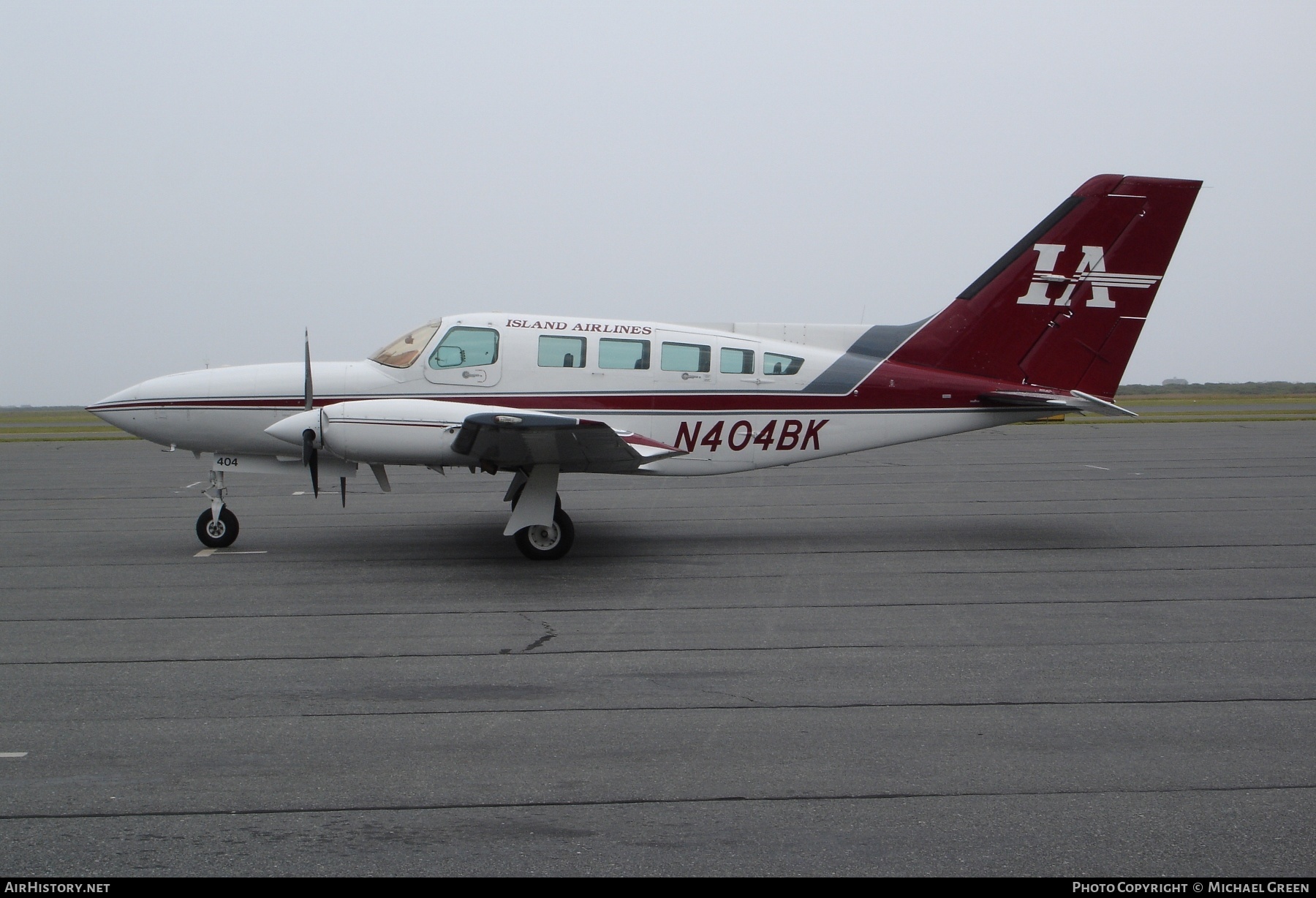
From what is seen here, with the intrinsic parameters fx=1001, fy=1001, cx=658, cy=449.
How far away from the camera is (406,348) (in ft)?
38.3

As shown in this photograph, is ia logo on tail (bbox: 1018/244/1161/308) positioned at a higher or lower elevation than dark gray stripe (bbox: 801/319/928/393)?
higher


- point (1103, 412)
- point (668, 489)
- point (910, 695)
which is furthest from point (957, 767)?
point (668, 489)

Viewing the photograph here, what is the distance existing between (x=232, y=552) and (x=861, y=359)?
25.6ft

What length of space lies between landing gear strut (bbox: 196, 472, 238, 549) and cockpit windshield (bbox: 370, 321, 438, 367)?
239 centimetres

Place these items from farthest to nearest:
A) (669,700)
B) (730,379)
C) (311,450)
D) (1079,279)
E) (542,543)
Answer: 1. (1079,279)
2. (730,379)
3. (542,543)
4. (311,450)
5. (669,700)

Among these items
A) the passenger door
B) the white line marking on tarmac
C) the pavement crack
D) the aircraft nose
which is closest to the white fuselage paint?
the passenger door

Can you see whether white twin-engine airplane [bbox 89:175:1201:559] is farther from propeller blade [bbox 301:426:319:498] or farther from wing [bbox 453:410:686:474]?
propeller blade [bbox 301:426:319:498]

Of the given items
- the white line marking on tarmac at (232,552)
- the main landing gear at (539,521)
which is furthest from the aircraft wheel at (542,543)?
the white line marking on tarmac at (232,552)

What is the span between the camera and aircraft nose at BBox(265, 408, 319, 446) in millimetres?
10383

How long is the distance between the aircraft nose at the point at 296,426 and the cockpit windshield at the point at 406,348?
4.39ft

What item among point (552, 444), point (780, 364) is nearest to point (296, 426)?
point (552, 444)

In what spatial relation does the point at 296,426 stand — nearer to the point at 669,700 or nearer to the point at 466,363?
the point at 466,363

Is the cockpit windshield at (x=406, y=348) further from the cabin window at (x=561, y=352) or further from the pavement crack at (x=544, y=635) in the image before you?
the pavement crack at (x=544, y=635)
